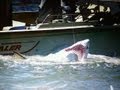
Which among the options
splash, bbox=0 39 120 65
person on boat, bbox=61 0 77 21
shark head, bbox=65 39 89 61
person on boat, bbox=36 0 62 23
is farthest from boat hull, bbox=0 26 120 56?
person on boat, bbox=36 0 62 23

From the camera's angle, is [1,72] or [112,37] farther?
[112,37]

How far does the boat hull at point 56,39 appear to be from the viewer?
518 inches

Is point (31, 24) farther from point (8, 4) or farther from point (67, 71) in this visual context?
point (67, 71)

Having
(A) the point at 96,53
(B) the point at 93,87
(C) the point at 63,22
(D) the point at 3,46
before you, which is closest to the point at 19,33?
(D) the point at 3,46

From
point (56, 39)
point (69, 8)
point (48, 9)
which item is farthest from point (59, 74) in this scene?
point (48, 9)

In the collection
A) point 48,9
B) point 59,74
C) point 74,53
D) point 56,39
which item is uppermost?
point 48,9

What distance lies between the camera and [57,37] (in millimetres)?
13453

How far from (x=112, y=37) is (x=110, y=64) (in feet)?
4.11

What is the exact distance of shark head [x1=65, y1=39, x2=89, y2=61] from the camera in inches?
523

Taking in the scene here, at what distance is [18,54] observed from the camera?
13203 millimetres

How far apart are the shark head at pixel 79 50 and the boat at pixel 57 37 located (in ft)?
1.17

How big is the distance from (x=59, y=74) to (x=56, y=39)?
190 centimetres

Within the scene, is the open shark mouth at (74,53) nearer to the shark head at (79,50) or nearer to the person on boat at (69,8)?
the shark head at (79,50)

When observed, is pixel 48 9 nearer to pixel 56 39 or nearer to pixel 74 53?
pixel 56 39
